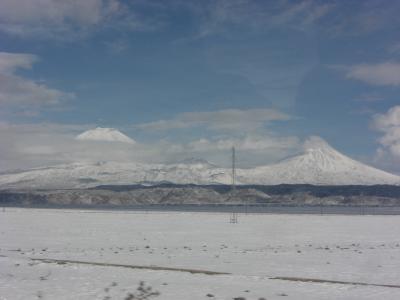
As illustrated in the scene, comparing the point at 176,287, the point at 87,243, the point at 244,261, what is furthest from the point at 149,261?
the point at 87,243

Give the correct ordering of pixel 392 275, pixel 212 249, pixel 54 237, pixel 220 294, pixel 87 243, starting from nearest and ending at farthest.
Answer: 1. pixel 220 294
2. pixel 392 275
3. pixel 212 249
4. pixel 87 243
5. pixel 54 237

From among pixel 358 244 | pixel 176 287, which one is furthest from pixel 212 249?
pixel 176 287

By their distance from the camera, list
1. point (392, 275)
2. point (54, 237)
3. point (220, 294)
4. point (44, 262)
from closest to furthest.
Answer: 1. point (220, 294)
2. point (392, 275)
3. point (44, 262)
4. point (54, 237)

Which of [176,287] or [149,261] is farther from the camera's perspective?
[149,261]

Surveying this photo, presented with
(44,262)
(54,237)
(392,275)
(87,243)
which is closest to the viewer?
(392,275)

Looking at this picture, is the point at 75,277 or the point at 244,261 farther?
the point at 244,261

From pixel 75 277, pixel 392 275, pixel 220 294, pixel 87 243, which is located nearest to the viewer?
pixel 220 294

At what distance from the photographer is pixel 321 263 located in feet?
81.8

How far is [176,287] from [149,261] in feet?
24.3

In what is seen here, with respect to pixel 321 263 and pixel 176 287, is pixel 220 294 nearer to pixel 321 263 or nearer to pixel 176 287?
pixel 176 287

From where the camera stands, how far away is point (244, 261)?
1003 inches

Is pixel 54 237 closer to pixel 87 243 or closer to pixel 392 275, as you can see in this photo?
pixel 87 243

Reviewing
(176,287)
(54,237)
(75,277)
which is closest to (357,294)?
(176,287)

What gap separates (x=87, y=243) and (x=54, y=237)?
5739mm
